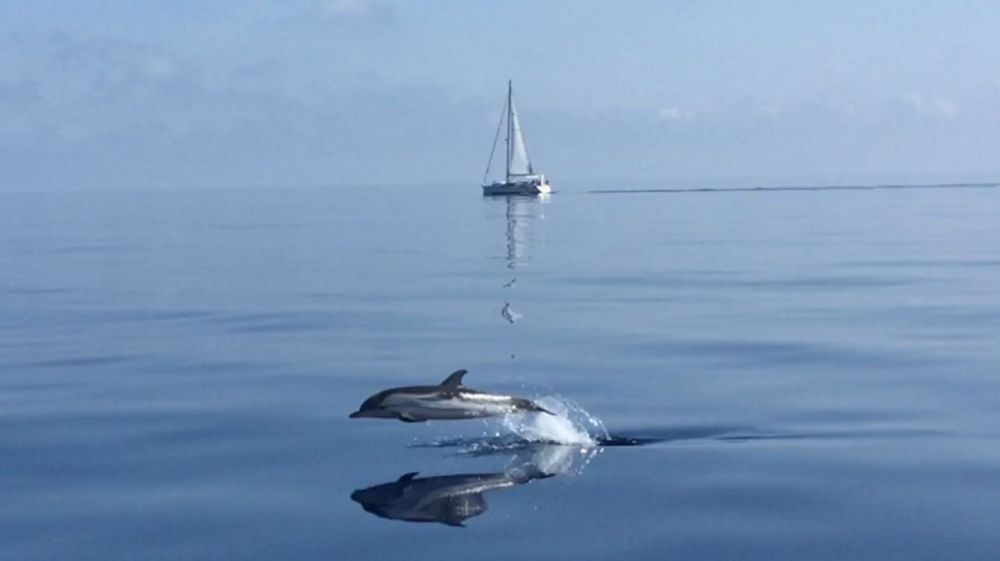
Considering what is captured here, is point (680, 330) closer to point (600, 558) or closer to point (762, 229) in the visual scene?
point (600, 558)

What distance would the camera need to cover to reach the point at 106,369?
892 inches

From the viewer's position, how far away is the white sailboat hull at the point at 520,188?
132 meters

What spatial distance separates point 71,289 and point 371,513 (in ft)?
90.0

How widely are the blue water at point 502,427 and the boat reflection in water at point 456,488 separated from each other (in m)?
0.04

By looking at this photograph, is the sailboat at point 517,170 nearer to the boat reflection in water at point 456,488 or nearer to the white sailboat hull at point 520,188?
the white sailboat hull at point 520,188

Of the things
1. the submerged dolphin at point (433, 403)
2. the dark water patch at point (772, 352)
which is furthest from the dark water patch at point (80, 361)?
Result: the submerged dolphin at point (433, 403)

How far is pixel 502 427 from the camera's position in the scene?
57.0ft

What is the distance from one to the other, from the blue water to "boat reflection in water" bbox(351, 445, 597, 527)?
4 centimetres

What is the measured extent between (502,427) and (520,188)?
11568cm

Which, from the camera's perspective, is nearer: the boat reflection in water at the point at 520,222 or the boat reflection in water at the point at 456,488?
the boat reflection in water at the point at 456,488

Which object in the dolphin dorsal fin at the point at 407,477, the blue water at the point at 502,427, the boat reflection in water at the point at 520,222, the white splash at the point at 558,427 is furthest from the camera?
the boat reflection in water at the point at 520,222

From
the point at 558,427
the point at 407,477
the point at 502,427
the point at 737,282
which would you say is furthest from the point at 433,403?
the point at 737,282

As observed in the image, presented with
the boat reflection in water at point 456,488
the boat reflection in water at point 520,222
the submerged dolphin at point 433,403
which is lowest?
the boat reflection in water at point 456,488

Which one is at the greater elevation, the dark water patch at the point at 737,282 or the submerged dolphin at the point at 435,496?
the dark water patch at the point at 737,282
